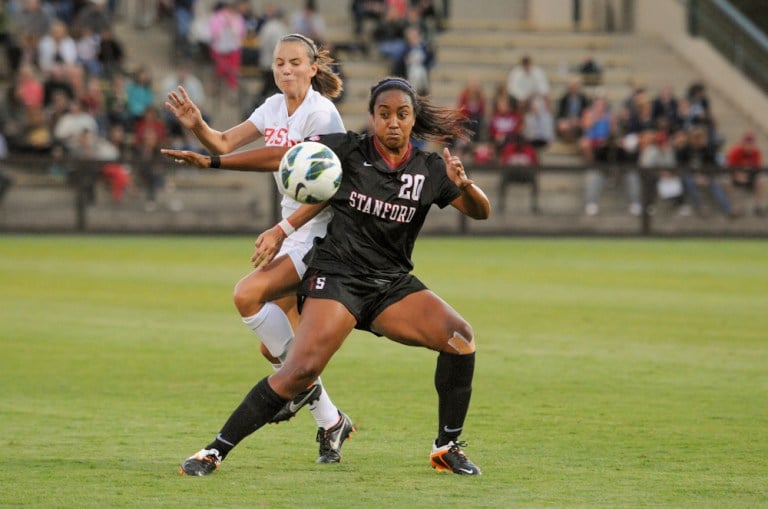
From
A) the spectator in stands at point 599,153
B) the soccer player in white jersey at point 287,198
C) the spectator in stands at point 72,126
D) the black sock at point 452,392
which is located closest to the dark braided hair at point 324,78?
the soccer player in white jersey at point 287,198

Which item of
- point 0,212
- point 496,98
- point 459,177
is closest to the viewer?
point 459,177

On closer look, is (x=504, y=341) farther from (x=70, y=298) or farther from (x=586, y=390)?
(x=70, y=298)

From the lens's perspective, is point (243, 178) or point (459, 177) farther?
point (243, 178)

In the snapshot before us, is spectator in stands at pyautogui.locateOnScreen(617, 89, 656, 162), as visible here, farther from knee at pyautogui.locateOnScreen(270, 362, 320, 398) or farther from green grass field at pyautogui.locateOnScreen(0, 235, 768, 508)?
knee at pyautogui.locateOnScreen(270, 362, 320, 398)

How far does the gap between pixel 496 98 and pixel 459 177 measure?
72.6 ft

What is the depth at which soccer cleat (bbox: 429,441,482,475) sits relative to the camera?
7.13m

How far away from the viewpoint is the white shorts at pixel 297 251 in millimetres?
Result: 7680

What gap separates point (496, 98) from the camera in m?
28.9

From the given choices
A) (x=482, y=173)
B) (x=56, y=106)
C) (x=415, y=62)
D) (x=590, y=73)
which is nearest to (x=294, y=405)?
(x=482, y=173)

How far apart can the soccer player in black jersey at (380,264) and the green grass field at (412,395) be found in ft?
1.37

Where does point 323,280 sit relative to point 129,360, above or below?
above

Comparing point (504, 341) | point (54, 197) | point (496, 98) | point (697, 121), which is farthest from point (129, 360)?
point (697, 121)

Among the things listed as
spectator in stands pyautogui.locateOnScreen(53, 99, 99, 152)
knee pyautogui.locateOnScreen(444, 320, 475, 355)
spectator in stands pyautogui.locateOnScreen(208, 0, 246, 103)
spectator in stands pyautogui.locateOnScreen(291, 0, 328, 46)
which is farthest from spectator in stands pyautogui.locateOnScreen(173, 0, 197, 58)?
knee pyautogui.locateOnScreen(444, 320, 475, 355)

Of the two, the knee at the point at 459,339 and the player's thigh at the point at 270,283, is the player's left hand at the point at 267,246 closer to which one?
the player's thigh at the point at 270,283
